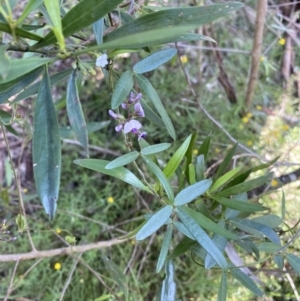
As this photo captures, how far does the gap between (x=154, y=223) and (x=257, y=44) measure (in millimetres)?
805

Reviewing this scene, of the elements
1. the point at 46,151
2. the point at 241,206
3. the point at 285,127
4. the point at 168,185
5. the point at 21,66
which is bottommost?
the point at 285,127

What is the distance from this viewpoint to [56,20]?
1.42ft

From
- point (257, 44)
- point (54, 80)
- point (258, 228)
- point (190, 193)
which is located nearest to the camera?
point (54, 80)

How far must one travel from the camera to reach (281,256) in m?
0.81

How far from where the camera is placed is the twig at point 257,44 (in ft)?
3.67

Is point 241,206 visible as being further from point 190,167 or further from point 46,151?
point 46,151

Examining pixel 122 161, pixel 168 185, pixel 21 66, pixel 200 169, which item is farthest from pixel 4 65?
pixel 200 169

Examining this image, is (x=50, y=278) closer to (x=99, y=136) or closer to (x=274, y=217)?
(x=99, y=136)

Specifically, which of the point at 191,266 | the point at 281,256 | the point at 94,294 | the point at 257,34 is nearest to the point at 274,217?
the point at 281,256

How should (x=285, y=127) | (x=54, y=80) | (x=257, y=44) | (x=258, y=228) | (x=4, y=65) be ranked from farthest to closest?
1. (x=285, y=127)
2. (x=257, y=44)
3. (x=258, y=228)
4. (x=54, y=80)
5. (x=4, y=65)

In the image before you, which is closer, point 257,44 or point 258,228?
point 258,228

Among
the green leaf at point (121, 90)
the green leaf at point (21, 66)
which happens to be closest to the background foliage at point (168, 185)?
the green leaf at point (121, 90)

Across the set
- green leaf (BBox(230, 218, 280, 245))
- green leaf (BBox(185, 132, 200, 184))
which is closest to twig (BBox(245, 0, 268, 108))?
green leaf (BBox(185, 132, 200, 184))

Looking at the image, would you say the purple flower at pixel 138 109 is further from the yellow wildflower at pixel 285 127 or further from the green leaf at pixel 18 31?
the yellow wildflower at pixel 285 127
